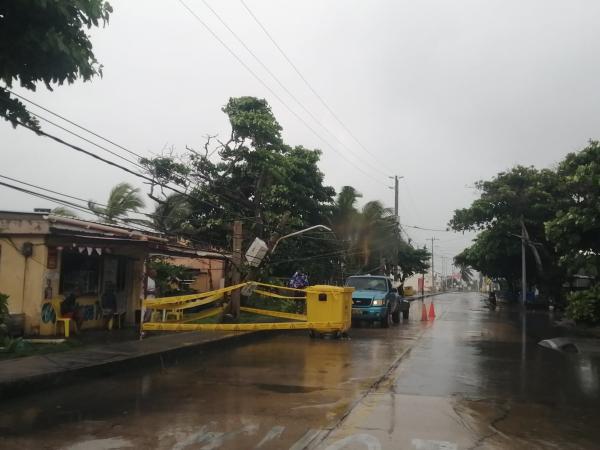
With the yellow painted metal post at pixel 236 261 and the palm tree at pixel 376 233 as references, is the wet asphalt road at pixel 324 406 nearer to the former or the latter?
the yellow painted metal post at pixel 236 261

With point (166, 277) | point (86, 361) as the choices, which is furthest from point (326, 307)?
point (166, 277)

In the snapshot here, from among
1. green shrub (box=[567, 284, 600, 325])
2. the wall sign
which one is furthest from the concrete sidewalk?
green shrub (box=[567, 284, 600, 325])

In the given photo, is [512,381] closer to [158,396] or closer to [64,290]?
[158,396]

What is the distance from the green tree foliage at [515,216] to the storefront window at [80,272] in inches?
1263

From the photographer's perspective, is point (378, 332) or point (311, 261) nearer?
point (378, 332)

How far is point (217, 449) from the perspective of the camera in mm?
5957

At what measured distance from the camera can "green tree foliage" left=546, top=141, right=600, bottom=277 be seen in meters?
21.1

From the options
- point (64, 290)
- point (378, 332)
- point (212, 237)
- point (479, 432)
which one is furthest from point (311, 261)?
point (479, 432)

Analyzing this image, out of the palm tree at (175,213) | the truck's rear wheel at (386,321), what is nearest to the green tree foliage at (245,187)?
the palm tree at (175,213)

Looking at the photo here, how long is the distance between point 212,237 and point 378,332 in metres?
11.7

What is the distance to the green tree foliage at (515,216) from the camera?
41438 millimetres

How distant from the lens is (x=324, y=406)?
807 centimetres

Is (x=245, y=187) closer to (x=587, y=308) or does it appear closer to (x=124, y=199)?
(x=124, y=199)

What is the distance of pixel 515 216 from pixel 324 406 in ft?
125
